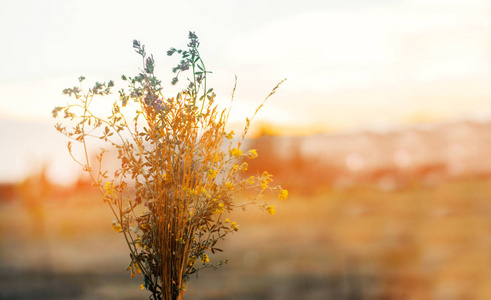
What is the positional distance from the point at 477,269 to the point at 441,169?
3.43ft

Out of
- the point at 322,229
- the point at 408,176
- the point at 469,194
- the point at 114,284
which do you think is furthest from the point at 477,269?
the point at 114,284

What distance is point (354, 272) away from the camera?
5.43 metres

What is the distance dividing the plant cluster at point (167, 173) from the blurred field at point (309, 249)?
344cm

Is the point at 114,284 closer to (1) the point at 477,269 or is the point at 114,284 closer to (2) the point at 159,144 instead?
(1) the point at 477,269

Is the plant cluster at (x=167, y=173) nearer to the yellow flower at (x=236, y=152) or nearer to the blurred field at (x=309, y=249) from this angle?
the yellow flower at (x=236, y=152)

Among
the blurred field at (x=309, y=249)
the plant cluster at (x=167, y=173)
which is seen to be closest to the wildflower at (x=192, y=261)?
the plant cluster at (x=167, y=173)

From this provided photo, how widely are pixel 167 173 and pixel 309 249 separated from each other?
4.32 metres

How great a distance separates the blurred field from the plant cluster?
3443mm

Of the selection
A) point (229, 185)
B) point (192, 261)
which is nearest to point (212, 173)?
point (229, 185)

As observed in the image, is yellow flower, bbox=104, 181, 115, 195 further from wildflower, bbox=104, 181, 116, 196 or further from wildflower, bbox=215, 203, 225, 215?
wildflower, bbox=215, 203, 225, 215

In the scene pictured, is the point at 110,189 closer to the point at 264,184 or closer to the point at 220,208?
the point at 220,208

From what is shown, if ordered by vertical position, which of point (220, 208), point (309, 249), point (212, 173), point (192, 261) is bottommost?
point (309, 249)

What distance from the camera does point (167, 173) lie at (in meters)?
1.46

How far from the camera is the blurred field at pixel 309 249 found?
5125mm
